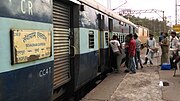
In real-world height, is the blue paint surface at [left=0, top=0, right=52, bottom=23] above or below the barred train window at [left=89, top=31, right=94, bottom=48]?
above

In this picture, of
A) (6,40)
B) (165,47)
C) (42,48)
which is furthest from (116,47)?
(6,40)

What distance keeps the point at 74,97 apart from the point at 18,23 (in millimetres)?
4424

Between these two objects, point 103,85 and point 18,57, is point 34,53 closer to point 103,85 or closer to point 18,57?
point 18,57

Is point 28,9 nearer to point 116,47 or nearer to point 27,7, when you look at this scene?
point 27,7

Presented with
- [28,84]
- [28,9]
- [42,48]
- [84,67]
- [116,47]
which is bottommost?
[84,67]

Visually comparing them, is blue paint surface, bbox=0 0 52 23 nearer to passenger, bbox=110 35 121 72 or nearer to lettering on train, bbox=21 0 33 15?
lettering on train, bbox=21 0 33 15

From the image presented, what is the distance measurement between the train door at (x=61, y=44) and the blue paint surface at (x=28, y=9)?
0.96 meters

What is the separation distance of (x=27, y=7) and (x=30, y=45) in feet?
1.64

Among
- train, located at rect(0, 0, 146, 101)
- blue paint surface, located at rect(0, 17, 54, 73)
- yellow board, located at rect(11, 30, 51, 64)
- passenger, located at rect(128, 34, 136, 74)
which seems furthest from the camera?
passenger, located at rect(128, 34, 136, 74)

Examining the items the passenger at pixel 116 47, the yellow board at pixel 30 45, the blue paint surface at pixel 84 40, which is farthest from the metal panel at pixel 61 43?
the passenger at pixel 116 47

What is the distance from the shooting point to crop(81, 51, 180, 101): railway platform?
7676 mm

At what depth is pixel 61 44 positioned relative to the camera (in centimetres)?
602

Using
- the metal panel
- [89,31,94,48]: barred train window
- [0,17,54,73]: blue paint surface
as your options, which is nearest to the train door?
the metal panel

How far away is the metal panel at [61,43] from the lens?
5742mm
